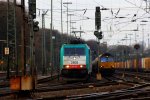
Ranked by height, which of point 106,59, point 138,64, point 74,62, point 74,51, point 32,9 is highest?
point 32,9

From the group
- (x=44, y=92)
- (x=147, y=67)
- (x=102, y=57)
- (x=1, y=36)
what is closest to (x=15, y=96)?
(x=44, y=92)

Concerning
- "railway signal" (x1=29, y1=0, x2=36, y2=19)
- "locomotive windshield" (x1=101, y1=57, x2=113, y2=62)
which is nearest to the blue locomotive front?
"railway signal" (x1=29, y1=0, x2=36, y2=19)

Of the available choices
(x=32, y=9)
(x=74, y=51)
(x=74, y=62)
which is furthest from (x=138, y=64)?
(x=32, y=9)

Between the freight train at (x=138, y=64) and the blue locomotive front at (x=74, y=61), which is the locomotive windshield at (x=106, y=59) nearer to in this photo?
the freight train at (x=138, y=64)

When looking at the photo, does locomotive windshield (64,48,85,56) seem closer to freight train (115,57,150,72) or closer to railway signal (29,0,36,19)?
railway signal (29,0,36,19)

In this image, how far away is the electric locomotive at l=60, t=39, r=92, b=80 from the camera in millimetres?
35062

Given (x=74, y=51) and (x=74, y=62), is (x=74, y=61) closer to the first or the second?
(x=74, y=62)

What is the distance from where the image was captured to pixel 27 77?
65.7ft

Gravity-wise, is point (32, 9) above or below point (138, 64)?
above

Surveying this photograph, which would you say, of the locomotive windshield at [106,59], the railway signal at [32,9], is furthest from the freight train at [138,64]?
the railway signal at [32,9]

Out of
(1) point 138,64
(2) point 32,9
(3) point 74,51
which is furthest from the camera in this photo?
(1) point 138,64

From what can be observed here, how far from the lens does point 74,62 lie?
35.4 metres

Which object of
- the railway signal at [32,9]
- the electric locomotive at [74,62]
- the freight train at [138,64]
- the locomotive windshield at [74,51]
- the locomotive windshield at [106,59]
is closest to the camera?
the railway signal at [32,9]

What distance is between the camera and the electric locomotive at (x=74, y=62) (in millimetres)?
35062
